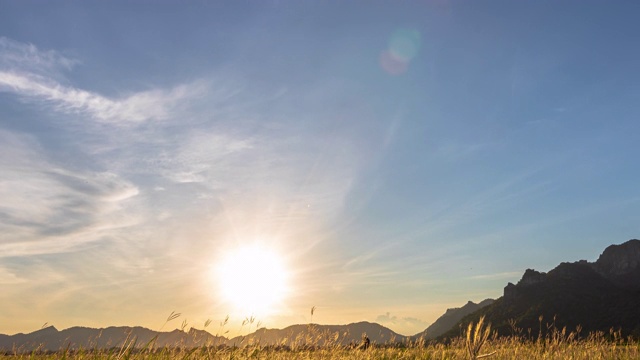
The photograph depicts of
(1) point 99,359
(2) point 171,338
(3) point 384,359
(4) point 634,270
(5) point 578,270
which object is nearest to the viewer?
(1) point 99,359

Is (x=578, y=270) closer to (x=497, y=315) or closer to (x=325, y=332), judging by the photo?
(x=497, y=315)

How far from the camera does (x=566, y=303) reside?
12925 centimetres

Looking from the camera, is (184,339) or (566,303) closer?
(184,339)

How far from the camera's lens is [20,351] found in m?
11.4

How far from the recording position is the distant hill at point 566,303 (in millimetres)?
109600

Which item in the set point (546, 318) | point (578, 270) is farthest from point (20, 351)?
point (578, 270)

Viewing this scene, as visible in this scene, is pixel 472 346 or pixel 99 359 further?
pixel 99 359

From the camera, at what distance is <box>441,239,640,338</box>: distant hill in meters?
110

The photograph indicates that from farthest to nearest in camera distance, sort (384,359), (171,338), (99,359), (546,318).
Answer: (546,318), (384,359), (171,338), (99,359)

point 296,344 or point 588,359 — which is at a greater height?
point 296,344

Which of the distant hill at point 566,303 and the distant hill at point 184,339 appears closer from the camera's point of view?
the distant hill at point 184,339

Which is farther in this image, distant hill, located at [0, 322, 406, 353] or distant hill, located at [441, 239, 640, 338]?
distant hill, located at [441, 239, 640, 338]

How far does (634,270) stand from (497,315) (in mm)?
101866

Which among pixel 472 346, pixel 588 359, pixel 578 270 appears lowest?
pixel 588 359
